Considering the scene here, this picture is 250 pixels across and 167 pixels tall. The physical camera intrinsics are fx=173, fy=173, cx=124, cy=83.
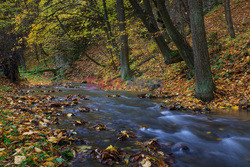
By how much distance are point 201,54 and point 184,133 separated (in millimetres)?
3468

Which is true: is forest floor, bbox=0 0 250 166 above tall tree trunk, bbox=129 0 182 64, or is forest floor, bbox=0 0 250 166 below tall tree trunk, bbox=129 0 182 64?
below

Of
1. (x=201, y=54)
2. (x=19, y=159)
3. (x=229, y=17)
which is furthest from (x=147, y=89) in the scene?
(x=19, y=159)

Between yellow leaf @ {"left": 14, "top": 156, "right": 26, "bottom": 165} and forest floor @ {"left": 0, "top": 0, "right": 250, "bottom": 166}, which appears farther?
forest floor @ {"left": 0, "top": 0, "right": 250, "bottom": 166}

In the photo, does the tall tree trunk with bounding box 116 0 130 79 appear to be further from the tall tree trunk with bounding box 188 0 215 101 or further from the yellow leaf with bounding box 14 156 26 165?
the yellow leaf with bounding box 14 156 26 165

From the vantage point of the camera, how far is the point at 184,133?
158 inches

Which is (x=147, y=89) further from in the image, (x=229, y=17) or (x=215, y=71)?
(x=229, y=17)

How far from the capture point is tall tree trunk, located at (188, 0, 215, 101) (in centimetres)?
616

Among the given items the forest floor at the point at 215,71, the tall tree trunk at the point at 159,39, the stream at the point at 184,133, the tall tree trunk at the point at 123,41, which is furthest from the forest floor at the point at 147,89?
the tall tree trunk at the point at 159,39

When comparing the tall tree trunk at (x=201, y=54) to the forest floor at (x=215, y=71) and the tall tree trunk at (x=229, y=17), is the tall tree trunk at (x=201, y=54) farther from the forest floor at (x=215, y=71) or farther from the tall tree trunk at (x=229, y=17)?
the tall tree trunk at (x=229, y=17)

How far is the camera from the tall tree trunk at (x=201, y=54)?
6156 mm

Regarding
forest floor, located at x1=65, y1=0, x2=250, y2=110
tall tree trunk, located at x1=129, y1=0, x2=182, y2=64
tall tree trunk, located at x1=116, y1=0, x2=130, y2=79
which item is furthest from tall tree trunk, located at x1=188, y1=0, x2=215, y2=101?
tall tree trunk, located at x1=116, y1=0, x2=130, y2=79

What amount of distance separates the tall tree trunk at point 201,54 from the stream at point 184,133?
135 centimetres

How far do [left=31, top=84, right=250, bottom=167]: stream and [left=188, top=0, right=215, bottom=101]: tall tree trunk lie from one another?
1354mm

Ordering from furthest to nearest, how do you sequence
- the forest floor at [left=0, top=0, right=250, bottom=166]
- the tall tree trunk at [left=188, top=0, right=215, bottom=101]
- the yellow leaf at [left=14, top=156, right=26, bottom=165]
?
1. the tall tree trunk at [left=188, top=0, right=215, bottom=101]
2. the forest floor at [left=0, top=0, right=250, bottom=166]
3. the yellow leaf at [left=14, top=156, right=26, bottom=165]
